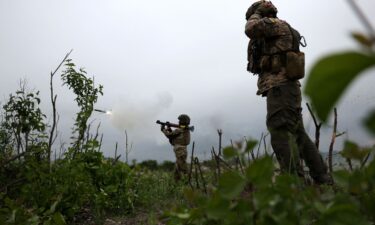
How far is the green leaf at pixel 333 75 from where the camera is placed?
0.27 metres

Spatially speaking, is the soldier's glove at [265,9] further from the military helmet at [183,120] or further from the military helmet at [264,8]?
the military helmet at [183,120]

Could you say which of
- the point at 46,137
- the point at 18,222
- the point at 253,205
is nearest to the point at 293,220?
the point at 253,205

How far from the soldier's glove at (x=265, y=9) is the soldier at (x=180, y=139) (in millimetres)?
5454

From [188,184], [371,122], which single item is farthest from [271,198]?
[188,184]

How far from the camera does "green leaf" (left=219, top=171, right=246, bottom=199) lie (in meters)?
0.84

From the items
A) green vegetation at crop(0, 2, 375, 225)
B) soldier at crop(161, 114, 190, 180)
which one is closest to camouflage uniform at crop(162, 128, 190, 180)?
soldier at crop(161, 114, 190, 180)

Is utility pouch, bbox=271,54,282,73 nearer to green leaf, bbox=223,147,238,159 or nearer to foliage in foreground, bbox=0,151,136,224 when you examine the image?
foliage in foreground, bbox=0,151,136,224

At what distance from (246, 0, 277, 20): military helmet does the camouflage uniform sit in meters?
5.37

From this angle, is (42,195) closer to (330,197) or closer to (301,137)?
(301,137)

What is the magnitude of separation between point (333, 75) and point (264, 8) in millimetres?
4377

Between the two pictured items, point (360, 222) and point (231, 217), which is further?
point (231, 217)

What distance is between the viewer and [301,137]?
3.95 m

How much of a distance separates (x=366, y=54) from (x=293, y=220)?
67 cm

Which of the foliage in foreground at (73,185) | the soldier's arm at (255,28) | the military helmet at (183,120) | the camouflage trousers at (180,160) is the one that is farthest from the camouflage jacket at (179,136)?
the soldier's arm at (255,28)
